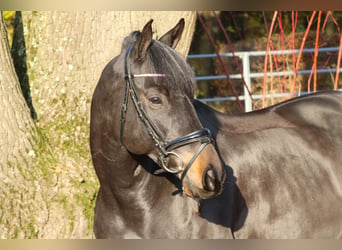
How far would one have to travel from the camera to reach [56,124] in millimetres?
4770

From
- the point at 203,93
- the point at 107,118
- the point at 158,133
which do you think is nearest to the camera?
the point at 158,133

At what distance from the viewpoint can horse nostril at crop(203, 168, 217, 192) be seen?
8.88 ft

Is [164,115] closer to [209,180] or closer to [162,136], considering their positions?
[162,136]

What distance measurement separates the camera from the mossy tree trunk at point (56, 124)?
4.45 metres

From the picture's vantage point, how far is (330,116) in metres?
4.34

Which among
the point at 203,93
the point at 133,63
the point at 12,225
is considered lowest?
the point at 203,93

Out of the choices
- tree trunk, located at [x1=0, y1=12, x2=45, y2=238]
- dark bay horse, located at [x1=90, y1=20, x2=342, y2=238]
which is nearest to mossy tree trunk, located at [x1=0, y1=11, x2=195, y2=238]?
tree trunk, located at [x1=0, y1=12, x2=45, y2=238]

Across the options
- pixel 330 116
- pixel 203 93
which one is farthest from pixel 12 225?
pixel 203 93

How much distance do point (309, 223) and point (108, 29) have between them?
7.47 ft

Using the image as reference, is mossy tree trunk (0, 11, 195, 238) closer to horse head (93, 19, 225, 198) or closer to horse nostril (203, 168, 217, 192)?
horse head (93, 19, 225, 198)

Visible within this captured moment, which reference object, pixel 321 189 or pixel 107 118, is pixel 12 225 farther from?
pixel 321 189

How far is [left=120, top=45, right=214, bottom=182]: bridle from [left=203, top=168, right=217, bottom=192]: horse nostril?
9 cm

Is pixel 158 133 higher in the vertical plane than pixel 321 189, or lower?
higher

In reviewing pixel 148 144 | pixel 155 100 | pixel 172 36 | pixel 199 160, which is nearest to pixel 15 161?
pixel 172 36
